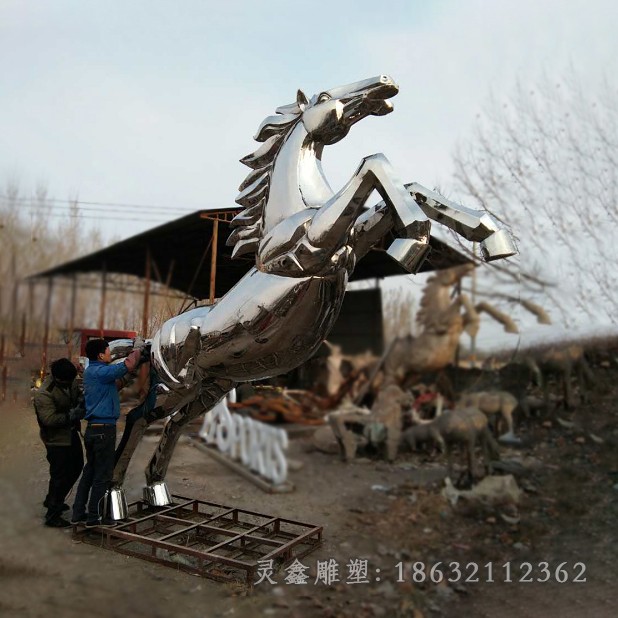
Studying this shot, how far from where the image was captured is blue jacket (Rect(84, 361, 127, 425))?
198 cm

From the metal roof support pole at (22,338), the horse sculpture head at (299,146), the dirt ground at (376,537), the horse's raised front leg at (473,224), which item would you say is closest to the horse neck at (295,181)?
the horse sculpture head at (299,146)

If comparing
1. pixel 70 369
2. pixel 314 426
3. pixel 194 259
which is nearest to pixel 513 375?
pixel 314 426

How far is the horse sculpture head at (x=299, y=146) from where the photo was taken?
1630 millimetres

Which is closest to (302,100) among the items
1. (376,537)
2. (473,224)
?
(473,224)

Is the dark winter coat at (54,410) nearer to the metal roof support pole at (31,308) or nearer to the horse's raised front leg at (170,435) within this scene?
the metal roof support pole at (31,308)

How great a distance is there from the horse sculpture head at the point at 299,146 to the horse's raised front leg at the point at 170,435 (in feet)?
1.95

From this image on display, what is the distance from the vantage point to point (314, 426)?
427 centimetres

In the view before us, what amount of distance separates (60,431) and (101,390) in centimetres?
26

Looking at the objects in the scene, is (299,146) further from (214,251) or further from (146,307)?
(146,307)

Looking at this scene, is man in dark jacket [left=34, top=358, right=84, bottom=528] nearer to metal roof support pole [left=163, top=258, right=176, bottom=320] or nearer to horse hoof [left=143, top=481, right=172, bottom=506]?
horse hoof [left=143, top=481, right=172, bottom=506]

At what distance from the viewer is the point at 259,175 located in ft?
6.12

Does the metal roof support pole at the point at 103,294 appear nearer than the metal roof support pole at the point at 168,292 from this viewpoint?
Yes

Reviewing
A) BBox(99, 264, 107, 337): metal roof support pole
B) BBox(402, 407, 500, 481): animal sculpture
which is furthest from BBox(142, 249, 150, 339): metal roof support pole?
BBox(402, 407, 500, 481): animal sculpture

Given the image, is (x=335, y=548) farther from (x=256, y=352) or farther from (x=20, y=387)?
(x=20, y=387)
